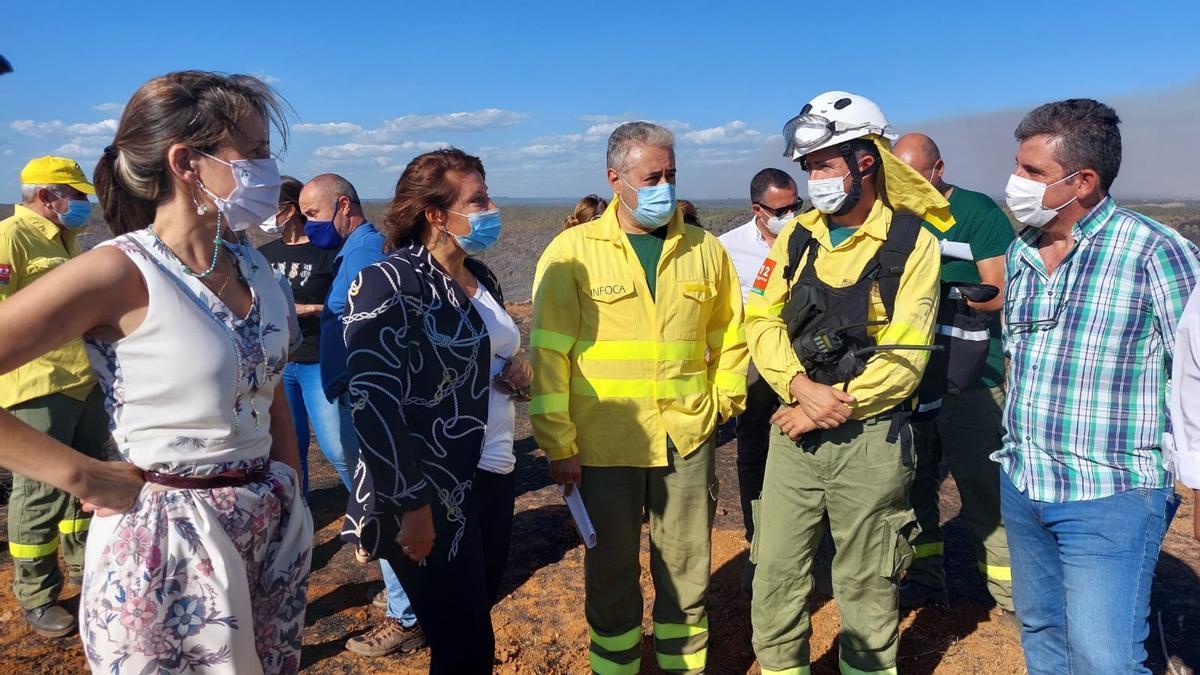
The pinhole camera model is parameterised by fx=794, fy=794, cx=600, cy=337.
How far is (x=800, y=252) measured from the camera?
326 cm

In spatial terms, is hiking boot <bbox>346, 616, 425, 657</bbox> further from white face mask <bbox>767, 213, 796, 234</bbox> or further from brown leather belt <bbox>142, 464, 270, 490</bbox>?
white face mask <bbox>767, 213, 796, 234</bbox>

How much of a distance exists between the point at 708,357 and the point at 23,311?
8.57ft

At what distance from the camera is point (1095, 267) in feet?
8.25

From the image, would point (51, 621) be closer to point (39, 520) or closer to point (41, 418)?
point (39, 520)

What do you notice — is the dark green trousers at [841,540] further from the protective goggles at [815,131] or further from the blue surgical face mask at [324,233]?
the blue surgical face mask at [324,233]

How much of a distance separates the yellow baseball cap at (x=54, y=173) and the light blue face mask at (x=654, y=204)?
328cm

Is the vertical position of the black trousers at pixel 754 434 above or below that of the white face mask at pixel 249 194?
below

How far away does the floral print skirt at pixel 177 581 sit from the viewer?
1721 millimetres

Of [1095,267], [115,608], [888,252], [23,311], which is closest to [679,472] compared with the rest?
[888,252]

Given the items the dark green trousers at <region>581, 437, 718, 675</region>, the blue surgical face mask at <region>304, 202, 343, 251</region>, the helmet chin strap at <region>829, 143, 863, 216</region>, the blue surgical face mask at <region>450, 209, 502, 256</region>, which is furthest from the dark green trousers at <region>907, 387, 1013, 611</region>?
the blue surgical face mask at <region>304, 202, 343, 251</region>

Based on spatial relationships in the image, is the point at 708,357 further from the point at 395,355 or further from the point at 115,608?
the point at 115,608

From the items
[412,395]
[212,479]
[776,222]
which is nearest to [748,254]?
[776,222]

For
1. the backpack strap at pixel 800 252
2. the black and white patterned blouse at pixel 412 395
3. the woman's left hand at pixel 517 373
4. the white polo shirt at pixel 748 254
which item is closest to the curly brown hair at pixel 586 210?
the white polo shirt at pixel 748 254

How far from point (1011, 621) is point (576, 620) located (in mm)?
2184
